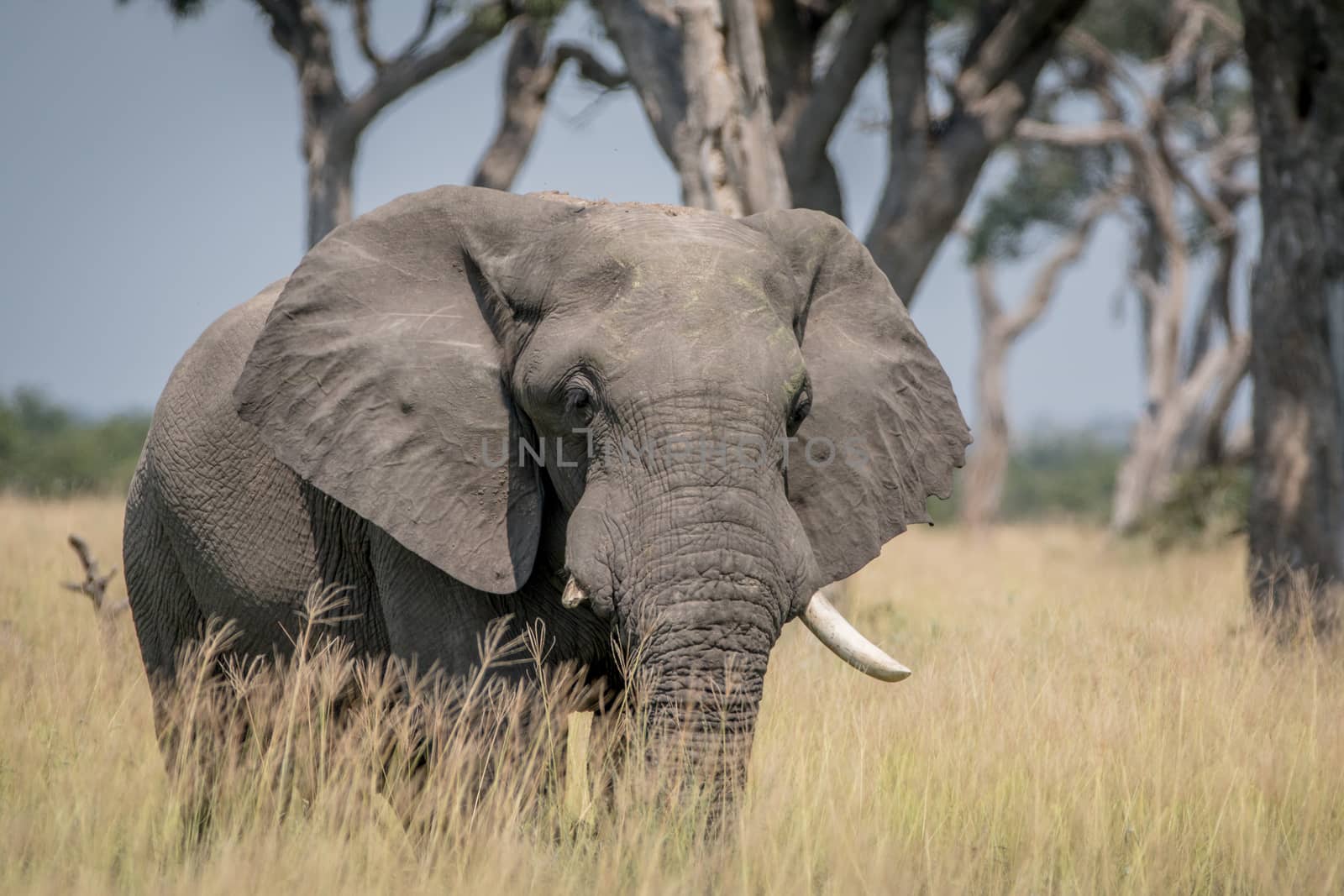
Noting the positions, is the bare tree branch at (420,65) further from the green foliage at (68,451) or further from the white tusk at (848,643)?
the white tusk at (848,643)

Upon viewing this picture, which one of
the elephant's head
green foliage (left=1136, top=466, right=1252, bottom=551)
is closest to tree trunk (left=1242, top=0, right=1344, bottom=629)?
the elephant's head

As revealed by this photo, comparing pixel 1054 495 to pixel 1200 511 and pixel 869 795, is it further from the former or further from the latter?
pixel 869 795

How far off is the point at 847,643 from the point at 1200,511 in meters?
14.5

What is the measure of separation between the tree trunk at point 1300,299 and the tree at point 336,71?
7.91m

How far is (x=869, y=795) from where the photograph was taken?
4543 mm

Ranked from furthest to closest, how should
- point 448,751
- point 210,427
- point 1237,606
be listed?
1. point 1237,606
2. point 210,427
3. point 448,751

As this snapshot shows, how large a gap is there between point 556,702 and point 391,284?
4.28ft

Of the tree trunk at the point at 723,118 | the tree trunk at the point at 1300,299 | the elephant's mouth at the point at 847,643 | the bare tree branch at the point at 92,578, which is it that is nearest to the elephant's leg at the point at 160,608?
the bare tree branch at the point at 92,578

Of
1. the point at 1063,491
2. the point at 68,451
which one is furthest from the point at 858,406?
the point at 1063,491

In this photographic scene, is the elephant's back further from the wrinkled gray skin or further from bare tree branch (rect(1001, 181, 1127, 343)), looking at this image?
bare tree branch (rect(1001, 181, 1127, 343))

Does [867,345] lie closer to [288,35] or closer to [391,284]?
[391,284]

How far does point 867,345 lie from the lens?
4406mm

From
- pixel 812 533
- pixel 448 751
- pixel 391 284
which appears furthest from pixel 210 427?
pixel 812 533

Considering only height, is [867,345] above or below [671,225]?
below
